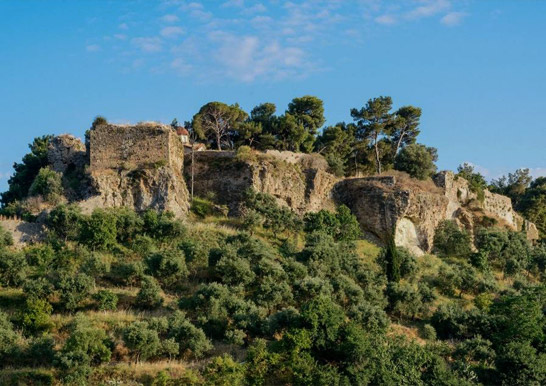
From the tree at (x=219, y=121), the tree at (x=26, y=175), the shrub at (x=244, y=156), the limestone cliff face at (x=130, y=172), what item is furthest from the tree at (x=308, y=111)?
the tree at (x=26, y=175)

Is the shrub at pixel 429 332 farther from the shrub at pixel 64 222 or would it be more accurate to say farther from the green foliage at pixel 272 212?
the shrub at pixel 64 222

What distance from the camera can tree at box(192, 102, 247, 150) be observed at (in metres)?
47.5

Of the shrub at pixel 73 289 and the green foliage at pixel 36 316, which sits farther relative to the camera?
the shrub at pixel 73 289

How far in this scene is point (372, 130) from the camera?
170 ft

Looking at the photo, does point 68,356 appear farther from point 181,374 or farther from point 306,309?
point 306,309

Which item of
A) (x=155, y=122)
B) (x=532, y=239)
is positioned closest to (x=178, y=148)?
(x=155, y=122)

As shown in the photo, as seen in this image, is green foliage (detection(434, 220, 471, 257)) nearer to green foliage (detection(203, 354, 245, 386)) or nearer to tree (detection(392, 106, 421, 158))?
tree (detection(392, 106, 421, 158))

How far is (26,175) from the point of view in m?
47.1

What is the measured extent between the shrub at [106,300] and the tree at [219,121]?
19.2 meters

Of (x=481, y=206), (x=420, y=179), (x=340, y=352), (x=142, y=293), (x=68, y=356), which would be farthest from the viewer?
(x=481, y=206)

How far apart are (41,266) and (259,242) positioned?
1131cm

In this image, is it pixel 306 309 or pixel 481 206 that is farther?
pixel 481 206

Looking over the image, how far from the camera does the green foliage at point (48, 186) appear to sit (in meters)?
38.8

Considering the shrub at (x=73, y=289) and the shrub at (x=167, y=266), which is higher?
the shrub at (x=167, y=266)
